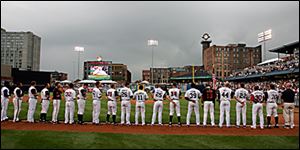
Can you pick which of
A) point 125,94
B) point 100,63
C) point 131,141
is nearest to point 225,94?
point 125,94

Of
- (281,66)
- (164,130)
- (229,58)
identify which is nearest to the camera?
(164,130)

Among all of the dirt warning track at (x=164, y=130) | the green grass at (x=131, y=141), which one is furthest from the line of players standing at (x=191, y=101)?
the green grass at (x=131, y=141)

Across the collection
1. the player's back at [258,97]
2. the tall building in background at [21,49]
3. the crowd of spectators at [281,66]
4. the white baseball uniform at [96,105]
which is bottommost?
the white baseball uniform at [96,105]

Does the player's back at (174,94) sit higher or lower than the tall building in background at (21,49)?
lower

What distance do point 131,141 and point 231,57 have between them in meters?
106

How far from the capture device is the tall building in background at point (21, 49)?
60263 millimetres

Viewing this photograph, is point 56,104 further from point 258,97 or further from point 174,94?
point 258,97

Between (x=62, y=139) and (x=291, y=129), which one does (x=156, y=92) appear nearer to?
(x=62, y=139)

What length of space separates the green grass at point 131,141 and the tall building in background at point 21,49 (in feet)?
186

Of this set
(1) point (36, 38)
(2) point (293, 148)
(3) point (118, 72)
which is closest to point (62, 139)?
(2) point (293, 148)

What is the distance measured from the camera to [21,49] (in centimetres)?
6259

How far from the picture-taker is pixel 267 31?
150ft

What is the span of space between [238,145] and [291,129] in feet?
16.4

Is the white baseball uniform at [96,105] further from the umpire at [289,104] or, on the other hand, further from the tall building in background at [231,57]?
the tall building in background at [231,57]
